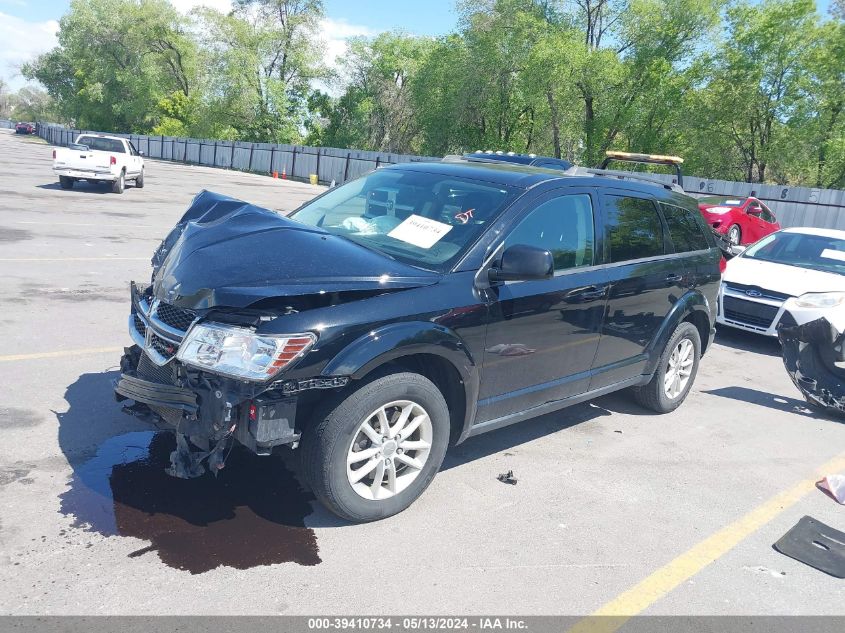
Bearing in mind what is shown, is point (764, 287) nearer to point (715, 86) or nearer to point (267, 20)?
point (715, 86)

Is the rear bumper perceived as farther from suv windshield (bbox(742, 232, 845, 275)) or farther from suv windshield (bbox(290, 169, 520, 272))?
suv windshield (bbox(290, 169, 520, 272))

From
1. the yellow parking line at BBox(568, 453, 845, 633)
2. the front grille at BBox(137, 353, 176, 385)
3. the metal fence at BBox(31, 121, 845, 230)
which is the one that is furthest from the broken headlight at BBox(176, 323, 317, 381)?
the metal fence at BBox(31, 121, 845, 230)

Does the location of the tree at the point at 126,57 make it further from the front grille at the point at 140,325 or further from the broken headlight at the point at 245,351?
the broken headlight at the point at 245,351

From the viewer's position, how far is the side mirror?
12.6ft

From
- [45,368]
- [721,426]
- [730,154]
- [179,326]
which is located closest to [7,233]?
[45,368]

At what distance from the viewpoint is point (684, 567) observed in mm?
3633

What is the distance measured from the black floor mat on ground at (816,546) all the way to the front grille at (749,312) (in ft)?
16.1

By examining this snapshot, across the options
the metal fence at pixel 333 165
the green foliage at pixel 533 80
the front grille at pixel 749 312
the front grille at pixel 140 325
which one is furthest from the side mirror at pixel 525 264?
the green foliage at pixel 533 80

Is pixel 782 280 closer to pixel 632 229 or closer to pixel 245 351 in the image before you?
pixel 632 229

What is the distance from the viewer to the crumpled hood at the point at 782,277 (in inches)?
339

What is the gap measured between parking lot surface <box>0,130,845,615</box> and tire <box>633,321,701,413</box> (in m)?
0.15

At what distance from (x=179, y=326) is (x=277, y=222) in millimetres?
875

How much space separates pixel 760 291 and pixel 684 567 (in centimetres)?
613

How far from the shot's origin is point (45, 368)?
5383mm
